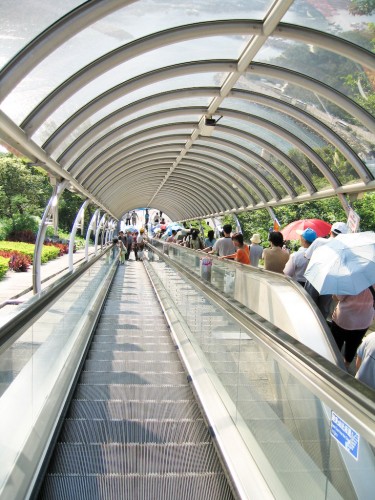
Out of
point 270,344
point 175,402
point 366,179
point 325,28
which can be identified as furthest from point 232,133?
point 270,344

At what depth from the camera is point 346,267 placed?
4.24 metres

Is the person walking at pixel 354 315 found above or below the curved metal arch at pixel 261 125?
below

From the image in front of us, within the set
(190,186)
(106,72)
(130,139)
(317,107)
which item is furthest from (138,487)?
(190,186)

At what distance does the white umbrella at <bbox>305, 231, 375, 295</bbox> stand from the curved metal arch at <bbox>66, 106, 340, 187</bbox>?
7831mm

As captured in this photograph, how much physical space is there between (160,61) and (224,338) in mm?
5229

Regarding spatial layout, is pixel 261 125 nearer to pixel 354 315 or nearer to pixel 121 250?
pixel 354 315

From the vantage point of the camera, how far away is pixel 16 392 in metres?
3.41

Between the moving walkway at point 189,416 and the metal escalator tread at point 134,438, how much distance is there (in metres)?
0.01

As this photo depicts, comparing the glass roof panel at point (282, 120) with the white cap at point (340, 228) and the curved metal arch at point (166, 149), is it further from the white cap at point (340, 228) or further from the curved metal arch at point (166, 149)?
the white cap at point (340, 228)

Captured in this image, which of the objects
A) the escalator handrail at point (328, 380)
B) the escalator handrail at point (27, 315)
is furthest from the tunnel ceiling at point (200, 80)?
the escalator handrail at point (328, 380)

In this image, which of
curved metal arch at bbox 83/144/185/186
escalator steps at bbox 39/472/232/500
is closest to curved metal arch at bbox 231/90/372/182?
curved metal arch at bbox 83/144/185/186

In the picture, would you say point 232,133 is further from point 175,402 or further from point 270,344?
point 270,344

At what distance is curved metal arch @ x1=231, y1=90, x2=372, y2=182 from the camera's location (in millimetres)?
10255

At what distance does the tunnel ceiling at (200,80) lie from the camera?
6.44 metres
